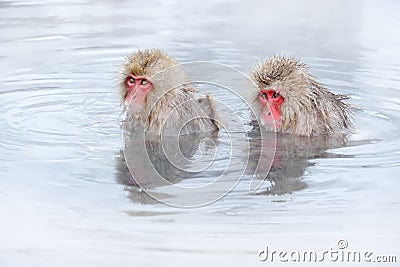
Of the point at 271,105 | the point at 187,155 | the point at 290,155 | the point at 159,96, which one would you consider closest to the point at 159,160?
the point at 187,155

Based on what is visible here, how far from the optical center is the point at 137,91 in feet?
16.2

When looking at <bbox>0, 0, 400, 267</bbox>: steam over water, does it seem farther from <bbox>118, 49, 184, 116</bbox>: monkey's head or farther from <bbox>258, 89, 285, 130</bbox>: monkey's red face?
<bbox>118, 49, 184, 116</bbox>: monkey's head

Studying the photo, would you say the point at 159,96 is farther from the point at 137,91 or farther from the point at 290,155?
the point at 290,155

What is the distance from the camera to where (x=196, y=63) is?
6.48 m

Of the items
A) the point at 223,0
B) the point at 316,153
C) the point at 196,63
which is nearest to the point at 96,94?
the point at 196,63

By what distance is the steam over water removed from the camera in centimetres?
342

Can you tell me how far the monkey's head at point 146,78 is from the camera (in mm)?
4887

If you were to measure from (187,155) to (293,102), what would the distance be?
0.80 m

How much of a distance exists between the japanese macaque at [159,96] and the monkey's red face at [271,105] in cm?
32

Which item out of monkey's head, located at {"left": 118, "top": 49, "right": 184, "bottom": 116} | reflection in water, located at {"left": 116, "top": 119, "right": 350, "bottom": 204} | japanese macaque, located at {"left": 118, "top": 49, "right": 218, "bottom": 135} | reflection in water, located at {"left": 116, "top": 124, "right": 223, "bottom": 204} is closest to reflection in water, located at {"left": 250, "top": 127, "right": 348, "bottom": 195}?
reflection in water, located at {"left": 116, "top": 119, "right": 350, "bottom": 204}

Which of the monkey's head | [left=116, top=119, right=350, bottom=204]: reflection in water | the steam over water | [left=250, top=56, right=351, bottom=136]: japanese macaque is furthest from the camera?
[left=250, top=56, right=351, bottom=136]: japanese macaque

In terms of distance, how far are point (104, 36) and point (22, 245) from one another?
4.50 meters

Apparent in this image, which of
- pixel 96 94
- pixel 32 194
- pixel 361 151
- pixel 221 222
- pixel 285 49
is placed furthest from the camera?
pixel 285 49

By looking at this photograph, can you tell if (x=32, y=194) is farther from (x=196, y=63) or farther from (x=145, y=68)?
(x=196, y=63)
